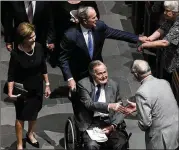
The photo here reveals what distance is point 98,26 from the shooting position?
6488mm

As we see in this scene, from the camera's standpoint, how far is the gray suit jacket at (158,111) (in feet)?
18.0

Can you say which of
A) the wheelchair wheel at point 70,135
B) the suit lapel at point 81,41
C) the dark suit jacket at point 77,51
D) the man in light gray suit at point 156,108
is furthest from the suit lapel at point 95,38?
the man in light gray suit at point 156,108

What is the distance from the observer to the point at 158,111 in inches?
217

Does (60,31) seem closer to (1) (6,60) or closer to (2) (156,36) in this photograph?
(1) (6,60)

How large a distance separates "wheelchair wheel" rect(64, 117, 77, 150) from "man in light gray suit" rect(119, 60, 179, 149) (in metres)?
0.90

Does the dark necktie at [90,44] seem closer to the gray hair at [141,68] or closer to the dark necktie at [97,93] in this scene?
the dark necktie at [97,93]

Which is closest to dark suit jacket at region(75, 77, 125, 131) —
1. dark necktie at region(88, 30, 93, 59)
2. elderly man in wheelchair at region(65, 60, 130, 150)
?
elderly man in wheelchair at region(65, 60, 130, 150)

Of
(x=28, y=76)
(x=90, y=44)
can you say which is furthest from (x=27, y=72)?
(x=90, y=44)

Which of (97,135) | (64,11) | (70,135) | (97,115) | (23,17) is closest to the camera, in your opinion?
(97,135)

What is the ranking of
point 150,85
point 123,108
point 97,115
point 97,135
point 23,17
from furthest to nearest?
point 23,17
point 97,115
point 97,135
point 123,108
point 150,85

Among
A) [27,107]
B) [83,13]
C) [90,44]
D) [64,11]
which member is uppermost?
[83,13]

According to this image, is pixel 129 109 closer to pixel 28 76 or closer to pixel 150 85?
pixel 150 85

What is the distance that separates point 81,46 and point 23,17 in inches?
53.1

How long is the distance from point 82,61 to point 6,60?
2415 mm
